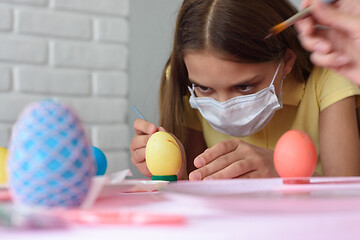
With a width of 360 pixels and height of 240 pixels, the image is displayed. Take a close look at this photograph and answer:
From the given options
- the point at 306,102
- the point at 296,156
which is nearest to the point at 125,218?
the point at 296,156

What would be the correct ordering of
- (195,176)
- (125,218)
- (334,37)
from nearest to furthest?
(125,218) → (195,176) → (334,37)

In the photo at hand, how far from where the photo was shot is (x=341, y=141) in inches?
40.0

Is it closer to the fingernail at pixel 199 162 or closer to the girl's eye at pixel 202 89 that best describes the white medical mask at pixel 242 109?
the girl's eye at pixel 202 89

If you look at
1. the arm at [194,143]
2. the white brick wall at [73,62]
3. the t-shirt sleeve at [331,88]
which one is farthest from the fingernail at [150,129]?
the white brick wall at [73,62]

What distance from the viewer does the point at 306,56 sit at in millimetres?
1122

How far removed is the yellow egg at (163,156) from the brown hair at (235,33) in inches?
17.3

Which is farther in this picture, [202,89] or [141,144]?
[202,89]

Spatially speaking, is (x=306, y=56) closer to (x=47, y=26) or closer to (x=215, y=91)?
(x=215, y=91)

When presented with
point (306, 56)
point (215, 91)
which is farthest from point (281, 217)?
point (306, 56)

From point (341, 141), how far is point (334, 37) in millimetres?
416

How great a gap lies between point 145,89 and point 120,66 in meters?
0.14

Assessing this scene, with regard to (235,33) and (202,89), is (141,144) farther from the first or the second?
(235,33)

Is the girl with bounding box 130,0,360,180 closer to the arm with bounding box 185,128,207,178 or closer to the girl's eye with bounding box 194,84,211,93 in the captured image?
the girl's eye with bounding box 194,84,211,93

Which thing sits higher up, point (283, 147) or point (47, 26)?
point (47, 26)
